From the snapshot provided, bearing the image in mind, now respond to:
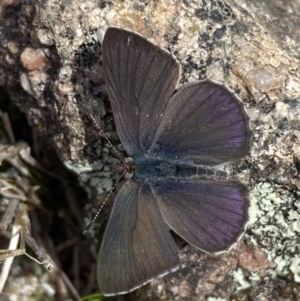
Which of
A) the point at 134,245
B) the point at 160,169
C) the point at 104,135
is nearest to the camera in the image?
the point at 134,245

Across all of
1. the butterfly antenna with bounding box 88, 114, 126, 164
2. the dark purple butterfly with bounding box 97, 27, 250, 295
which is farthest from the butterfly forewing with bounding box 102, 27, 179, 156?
the butterfly antenna with bounding box 88, 114, 126, 164

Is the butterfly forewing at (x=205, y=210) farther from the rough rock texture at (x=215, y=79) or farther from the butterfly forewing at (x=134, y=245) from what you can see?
the rough rock texture at (x=215, y=79)

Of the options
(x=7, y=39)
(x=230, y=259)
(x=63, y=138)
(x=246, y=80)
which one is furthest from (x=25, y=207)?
(x=246, y=80)

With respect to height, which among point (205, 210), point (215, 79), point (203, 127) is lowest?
point (205, 210)

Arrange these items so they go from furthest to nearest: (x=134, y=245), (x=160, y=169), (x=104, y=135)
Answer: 1. (x=104, y=135)
2. (x=160, y=169)
3. (x=134, y=245)

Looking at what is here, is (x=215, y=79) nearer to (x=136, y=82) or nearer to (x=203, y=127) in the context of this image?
(x=203, y=127)

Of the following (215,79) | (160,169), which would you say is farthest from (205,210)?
(215,79)

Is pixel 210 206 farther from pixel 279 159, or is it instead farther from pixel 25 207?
pixel 25 207
